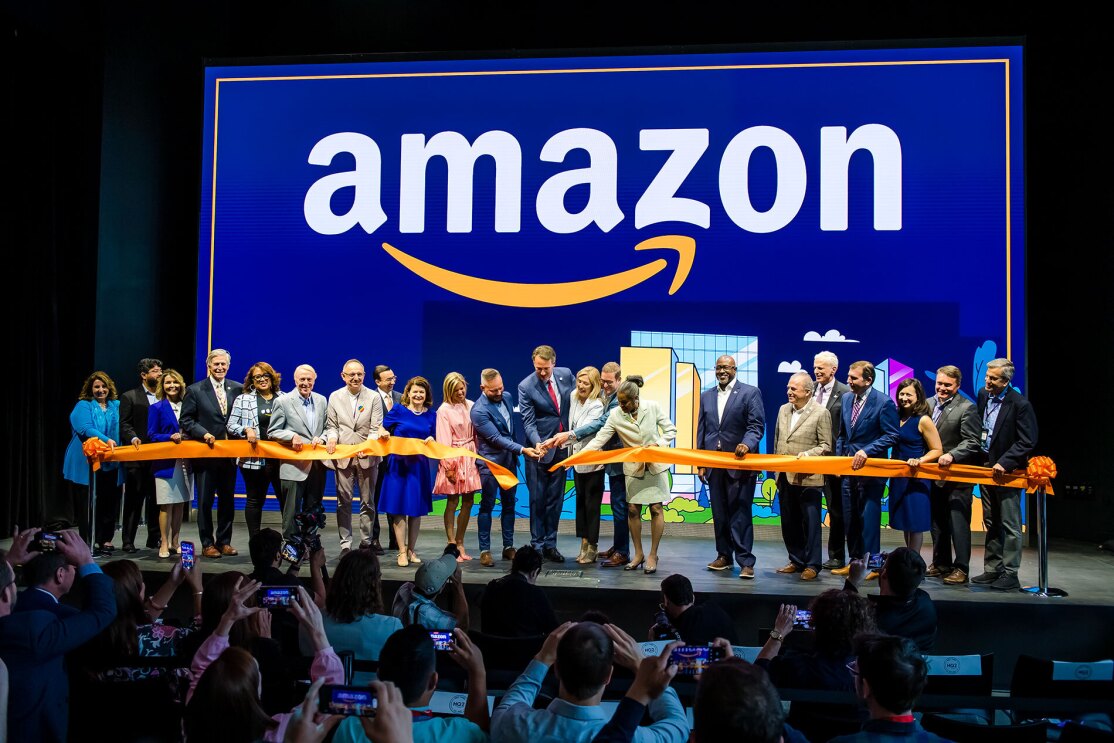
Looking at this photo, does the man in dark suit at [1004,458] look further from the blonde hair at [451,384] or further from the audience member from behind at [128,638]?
the audience member from behind at [128,638]

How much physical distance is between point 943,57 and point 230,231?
25.3 feet

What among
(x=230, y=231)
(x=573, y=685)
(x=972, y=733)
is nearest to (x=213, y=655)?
(x=573, y=685)

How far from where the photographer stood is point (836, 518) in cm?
747

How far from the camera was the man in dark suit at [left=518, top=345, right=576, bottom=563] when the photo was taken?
25.1 ft

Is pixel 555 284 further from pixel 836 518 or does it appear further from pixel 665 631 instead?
pixel 665 631

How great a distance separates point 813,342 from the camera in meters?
9.77

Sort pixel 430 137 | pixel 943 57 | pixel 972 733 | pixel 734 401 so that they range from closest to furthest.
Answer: pixel 972 733 → pixel 734 401 → pixel 943 57 → pixel 430 137

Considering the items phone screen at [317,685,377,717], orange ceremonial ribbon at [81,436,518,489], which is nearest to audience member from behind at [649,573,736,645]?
phone screen at [317,685,377,717]

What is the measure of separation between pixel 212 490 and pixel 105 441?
0.92 metres

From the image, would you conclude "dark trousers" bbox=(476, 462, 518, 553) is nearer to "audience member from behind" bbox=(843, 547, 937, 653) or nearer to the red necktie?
the red necktie

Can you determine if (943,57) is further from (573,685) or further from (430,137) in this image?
(573,685)

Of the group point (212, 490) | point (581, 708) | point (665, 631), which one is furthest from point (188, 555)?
point (212, 490)

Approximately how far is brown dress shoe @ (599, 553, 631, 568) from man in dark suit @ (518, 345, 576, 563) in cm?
38

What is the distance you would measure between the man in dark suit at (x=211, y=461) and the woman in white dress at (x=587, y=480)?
9.06 feet
